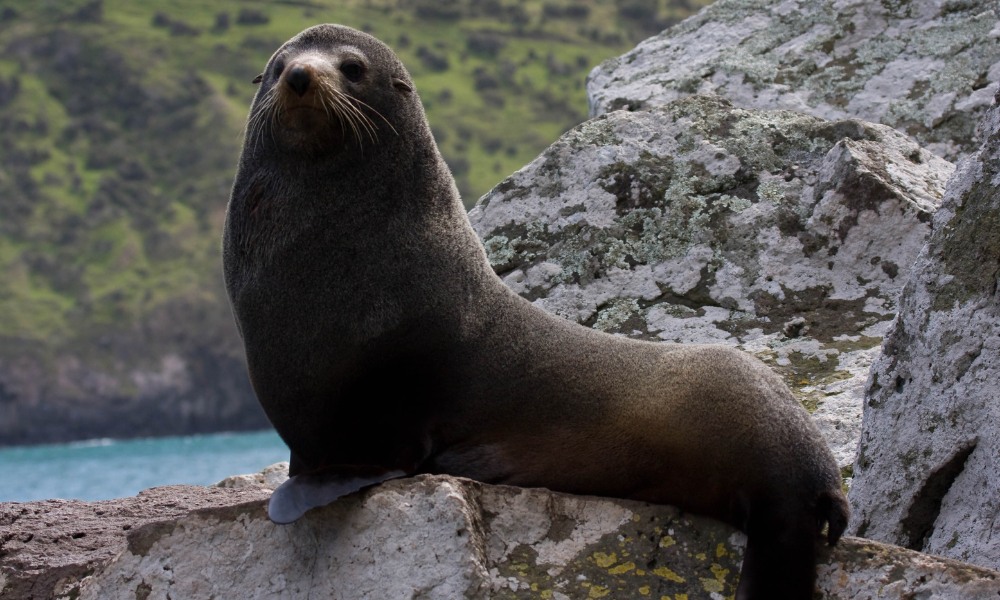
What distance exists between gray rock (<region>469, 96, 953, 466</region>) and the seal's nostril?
2.91m

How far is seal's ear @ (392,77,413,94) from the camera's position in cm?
579

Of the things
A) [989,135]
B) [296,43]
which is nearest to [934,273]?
[989,135]

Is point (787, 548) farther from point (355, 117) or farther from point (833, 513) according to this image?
point (355, 117)

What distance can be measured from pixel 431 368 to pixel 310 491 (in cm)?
87

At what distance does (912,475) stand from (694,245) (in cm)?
296

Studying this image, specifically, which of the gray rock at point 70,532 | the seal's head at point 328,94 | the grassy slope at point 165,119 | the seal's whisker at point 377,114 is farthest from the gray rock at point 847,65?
the grassy slope at point 165,119

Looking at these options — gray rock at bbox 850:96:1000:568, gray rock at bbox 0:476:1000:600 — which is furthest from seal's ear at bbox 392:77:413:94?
gray rock at bbox 850:96:1000:568

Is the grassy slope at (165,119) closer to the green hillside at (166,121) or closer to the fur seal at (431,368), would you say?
the green hillside at (166,121)

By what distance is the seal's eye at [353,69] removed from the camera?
564 centimetres

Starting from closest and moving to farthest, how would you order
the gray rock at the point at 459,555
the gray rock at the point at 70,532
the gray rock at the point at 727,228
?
the gray rock at the point at 459,555
the gray rock at the point at 70,532
the gray rock at the point at 727,228

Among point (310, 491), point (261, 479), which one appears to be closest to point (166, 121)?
point (261, 479)

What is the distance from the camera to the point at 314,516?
14.9 ft

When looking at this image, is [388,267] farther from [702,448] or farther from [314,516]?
[702,448]

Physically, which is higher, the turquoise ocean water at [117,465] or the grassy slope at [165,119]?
the grassy slope at [165,119]
